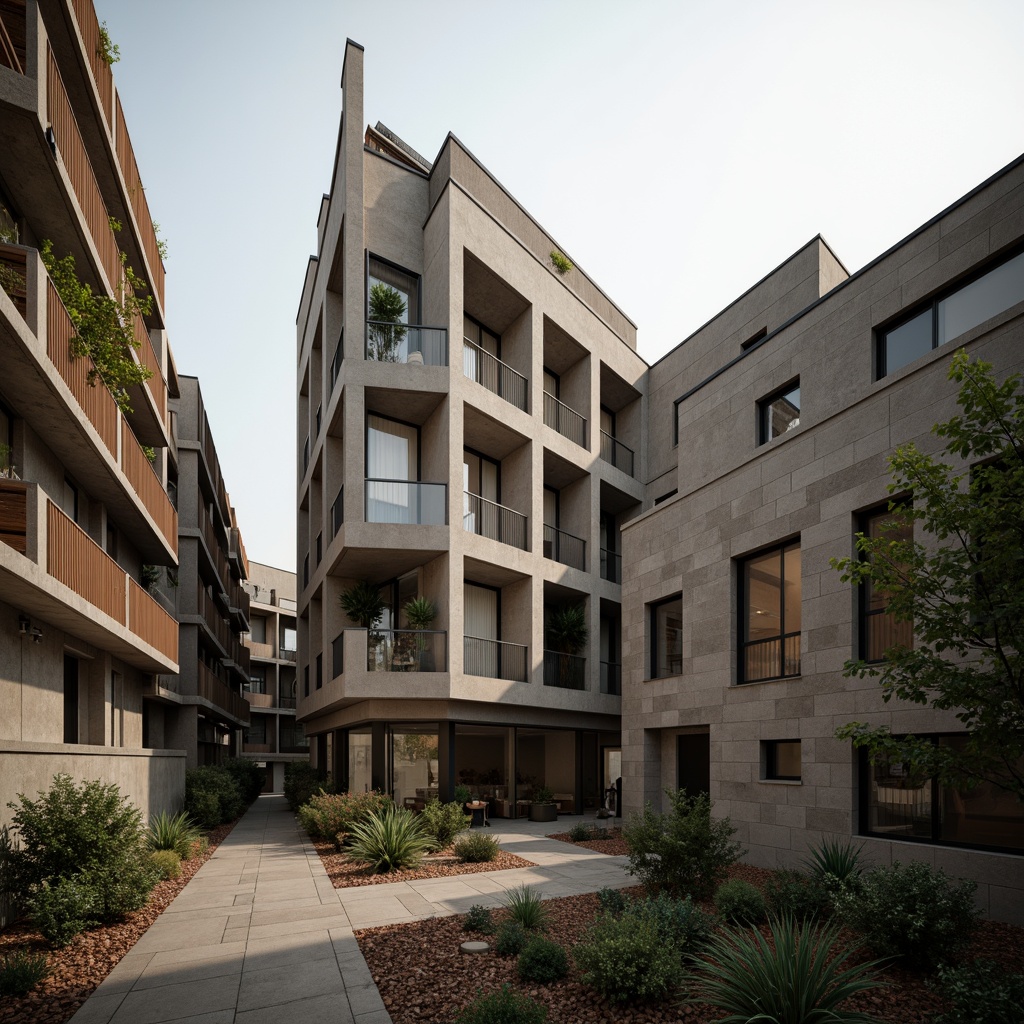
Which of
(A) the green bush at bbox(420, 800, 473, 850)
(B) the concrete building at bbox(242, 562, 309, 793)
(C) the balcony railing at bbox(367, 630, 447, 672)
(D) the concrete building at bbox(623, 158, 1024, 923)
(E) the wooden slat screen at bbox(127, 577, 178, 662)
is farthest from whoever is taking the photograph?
(B) the concrete building at bbox(242, 562, 309, 793)

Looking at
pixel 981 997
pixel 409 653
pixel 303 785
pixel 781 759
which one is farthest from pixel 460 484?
pixel 981 997

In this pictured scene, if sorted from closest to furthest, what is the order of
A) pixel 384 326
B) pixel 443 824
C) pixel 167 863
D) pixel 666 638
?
1. pixel 167 863
2. pixel 443 824
3. pixel 666 638
4. pixel 384 326

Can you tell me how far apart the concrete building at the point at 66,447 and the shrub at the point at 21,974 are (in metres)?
2.34

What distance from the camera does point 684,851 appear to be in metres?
10.1

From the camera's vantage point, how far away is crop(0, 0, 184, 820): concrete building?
405 inches

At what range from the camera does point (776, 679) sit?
1355 cm

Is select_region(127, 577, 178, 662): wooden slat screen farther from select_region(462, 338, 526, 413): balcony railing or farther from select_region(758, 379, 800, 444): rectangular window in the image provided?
select_region(758, 379, 800, 444): rectangular window

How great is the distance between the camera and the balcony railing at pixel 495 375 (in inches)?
882

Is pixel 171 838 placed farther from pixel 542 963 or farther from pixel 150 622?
pixel 542 963

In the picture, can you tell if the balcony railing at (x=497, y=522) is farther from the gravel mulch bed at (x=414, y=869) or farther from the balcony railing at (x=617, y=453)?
the gravel mulch bed at (x=414, y=869)

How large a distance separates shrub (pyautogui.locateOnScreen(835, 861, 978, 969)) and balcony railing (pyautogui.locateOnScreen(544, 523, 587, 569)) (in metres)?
16.6

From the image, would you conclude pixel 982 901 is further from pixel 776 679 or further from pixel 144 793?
pixel 144 793

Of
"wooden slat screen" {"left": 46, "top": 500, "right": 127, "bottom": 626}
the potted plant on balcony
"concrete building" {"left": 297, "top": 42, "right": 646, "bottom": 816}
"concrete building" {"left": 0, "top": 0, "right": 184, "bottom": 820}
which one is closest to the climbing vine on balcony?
"concrete building" {"left": 0, "top": 0, "right": 184, "bottom": 820}

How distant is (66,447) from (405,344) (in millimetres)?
9323
